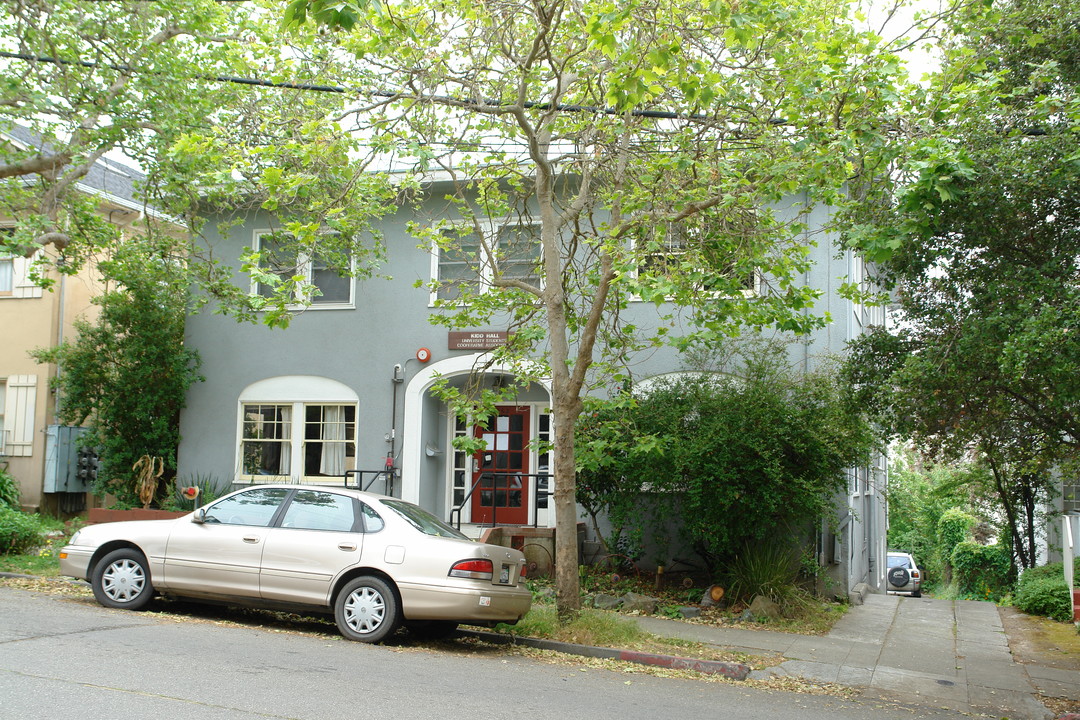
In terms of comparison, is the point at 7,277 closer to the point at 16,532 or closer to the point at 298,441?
the point at 298,441

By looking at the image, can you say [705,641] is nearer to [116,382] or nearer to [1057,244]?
[1057,244]

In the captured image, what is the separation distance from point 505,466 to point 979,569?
18.1 metres

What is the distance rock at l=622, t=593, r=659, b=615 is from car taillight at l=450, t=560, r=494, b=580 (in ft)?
13.1

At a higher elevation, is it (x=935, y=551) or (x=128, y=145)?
(x=128, y=145)

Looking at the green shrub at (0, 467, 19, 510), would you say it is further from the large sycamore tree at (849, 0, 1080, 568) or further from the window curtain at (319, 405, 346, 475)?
the large sycamore tree at (849, 0, 1080, 568)

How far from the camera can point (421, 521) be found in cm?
923

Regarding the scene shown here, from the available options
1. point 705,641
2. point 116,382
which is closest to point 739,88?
point 705,641

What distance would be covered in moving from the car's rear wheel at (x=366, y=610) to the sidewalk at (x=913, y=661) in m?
3.16

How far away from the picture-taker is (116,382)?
16.4m

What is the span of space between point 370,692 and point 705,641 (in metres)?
4.65

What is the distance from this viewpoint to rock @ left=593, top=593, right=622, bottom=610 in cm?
1206

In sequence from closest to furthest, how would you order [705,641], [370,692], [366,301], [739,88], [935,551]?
[370,692]
[739,88]
[705,641]
[366,301]
[935,551]

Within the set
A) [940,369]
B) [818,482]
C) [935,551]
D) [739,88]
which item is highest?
[739,88]

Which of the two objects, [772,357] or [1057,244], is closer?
[1057,244]
